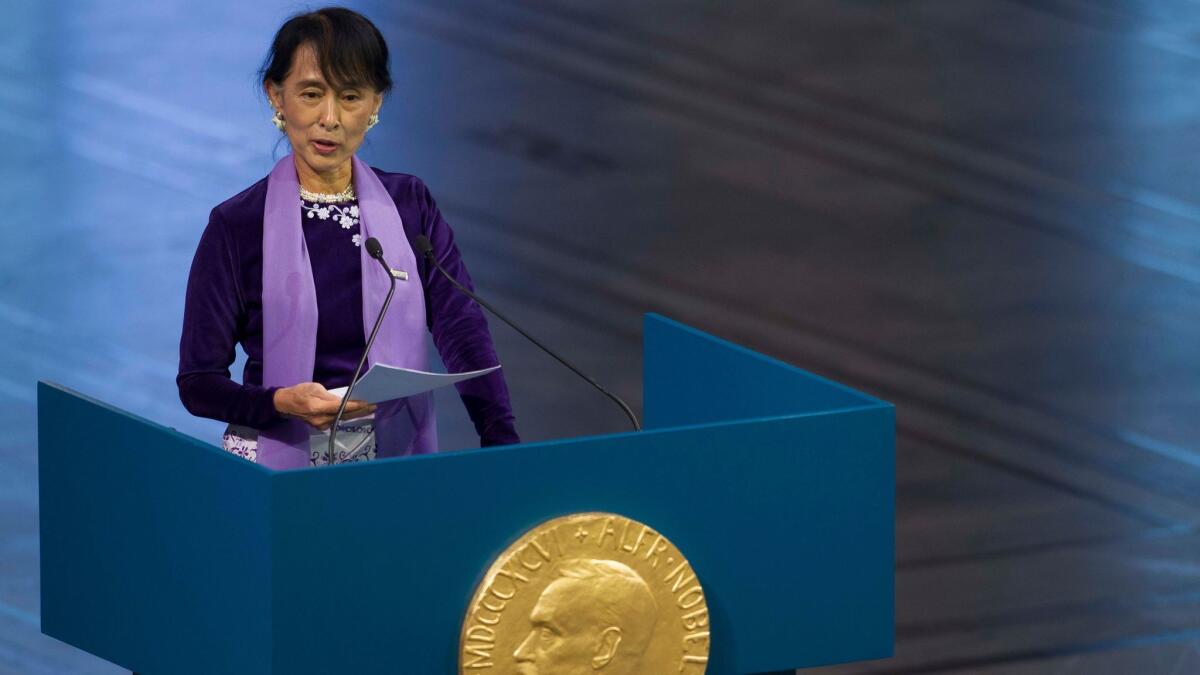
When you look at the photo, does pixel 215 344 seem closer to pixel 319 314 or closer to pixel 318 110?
pixel 319 314

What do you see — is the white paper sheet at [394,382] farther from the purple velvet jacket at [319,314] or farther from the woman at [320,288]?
the purple velvet jacket at [319,314]

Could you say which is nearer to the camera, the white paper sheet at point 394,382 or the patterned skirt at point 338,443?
the white paper sheet at point 394,382

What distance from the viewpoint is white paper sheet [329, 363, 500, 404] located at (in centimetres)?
220

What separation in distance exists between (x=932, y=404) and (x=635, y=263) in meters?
0.81

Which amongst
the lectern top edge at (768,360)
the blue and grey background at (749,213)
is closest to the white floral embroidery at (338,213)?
the lectern top edge at (768,360)

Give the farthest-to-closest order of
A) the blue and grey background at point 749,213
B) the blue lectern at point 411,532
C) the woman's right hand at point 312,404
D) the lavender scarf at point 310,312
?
the blue and grey background at point 749,213 < the lavender scarf at point 310,312 < the woman's right hand at point 312,404 < the blue lectern at point 411,532

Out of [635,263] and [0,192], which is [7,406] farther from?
[635,263]

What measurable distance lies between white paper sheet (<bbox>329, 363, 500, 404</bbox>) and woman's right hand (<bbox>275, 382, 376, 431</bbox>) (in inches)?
2.0

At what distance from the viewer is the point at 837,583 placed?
7.20ft

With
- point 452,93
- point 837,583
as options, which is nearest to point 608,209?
point 452,93

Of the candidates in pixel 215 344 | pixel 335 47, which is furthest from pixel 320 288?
pixel 335 47

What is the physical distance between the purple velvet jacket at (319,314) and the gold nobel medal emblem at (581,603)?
491 mm

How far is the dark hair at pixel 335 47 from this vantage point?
95.7 inches

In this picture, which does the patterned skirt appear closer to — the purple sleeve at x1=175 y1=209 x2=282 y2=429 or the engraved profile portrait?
the purple sleeve at x1=175 y1=209 x2=282 y2=429
